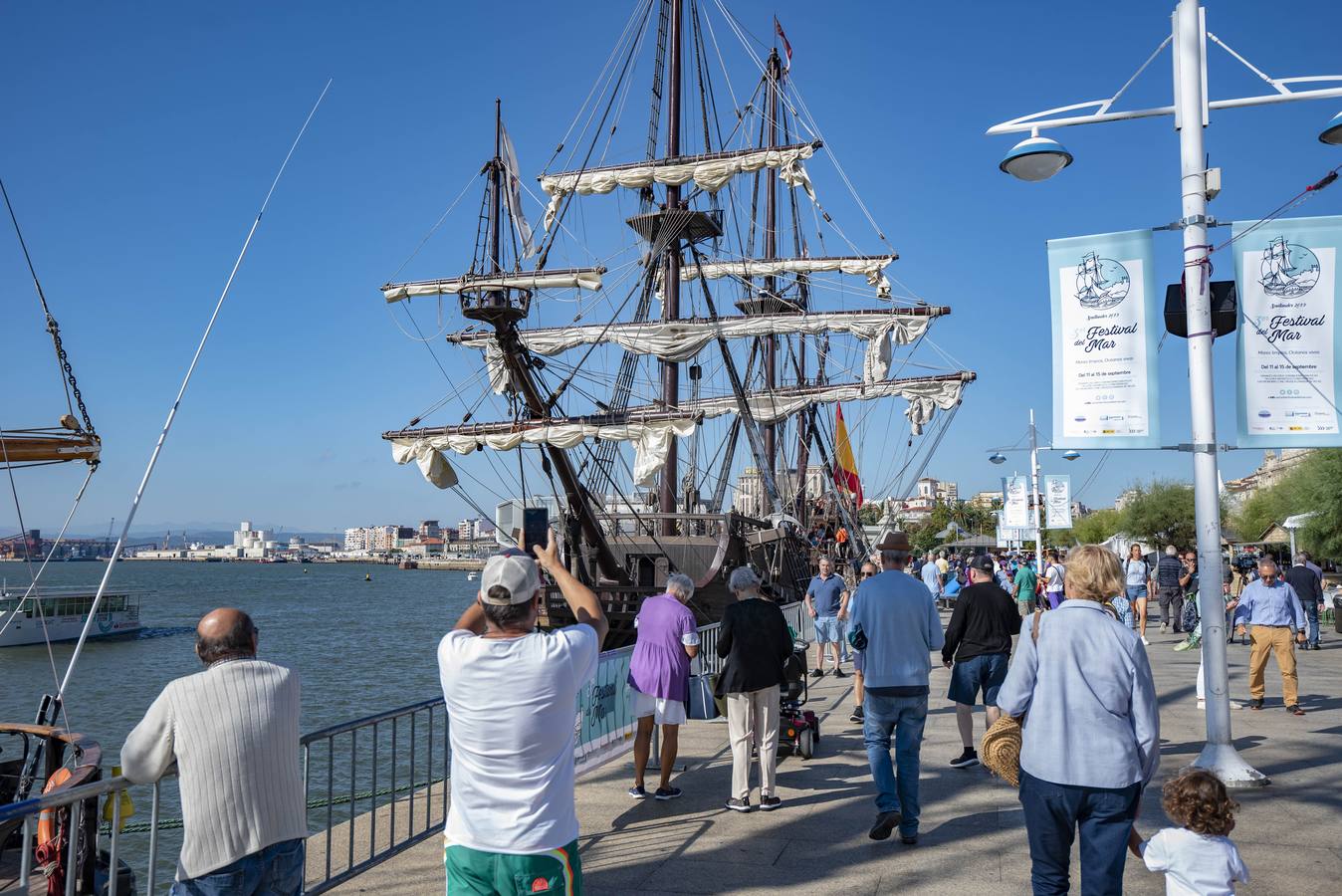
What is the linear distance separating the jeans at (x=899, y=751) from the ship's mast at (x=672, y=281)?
853 inches

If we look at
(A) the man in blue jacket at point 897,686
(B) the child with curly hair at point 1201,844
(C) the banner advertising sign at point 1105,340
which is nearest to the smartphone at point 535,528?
(B) the child with curly hair at point 1201,844

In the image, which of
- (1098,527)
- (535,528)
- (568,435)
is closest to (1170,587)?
(568,435)

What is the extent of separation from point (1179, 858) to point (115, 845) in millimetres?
4250

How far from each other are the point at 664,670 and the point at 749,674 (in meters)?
0.71

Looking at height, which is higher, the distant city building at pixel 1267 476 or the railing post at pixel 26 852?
the distant city building at pixel 1267 476

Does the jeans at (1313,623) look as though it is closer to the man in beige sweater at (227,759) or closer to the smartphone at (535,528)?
the smartphone at (535,528)

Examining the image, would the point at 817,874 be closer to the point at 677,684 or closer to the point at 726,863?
the point at 726,863

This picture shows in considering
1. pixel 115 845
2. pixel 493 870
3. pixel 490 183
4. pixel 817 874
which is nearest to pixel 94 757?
pixel 115 845

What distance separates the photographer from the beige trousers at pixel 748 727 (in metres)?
6.78

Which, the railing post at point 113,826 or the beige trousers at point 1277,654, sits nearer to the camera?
the railing post at point 113,826

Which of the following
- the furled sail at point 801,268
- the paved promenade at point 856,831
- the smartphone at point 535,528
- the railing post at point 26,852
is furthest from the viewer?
the furled sail at point 801,268

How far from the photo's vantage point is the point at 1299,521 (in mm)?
35438

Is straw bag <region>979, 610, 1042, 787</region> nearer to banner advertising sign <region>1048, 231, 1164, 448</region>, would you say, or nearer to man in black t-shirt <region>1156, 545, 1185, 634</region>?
banner advertising sign <region>1048, 231, 1164, 448</region>

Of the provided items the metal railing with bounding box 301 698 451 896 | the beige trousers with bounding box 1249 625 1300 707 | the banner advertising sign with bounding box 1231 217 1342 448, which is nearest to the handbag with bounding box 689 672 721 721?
the metal railing with bounding box 301 698 451 896
